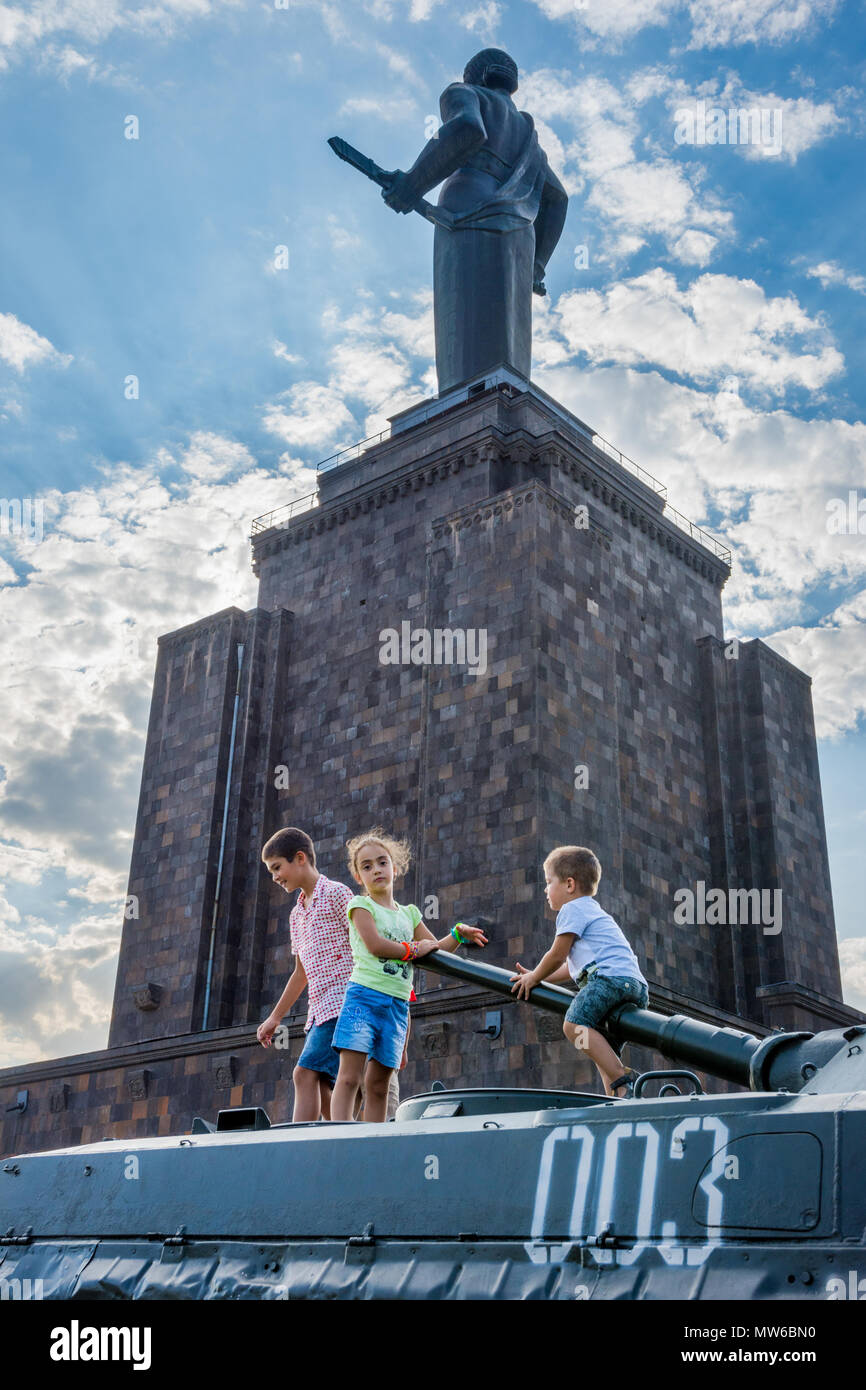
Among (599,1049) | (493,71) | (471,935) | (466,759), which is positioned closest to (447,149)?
(493,71)

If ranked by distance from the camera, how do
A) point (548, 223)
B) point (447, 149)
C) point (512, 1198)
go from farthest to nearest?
point (548, 223), point (447, 149), point (512, 1198)

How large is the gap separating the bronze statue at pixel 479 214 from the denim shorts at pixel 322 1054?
87.1 feet

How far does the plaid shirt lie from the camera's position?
794 cm

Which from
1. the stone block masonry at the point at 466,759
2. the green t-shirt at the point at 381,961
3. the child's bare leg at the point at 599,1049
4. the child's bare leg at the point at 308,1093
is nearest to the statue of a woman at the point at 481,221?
the stone block masonry at the point at 466,759

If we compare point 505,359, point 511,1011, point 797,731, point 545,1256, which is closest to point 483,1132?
point 545,1256

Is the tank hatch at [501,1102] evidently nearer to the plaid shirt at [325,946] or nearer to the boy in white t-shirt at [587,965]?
the boy in white t-shirt at [587,965]

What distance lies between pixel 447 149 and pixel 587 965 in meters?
30.1

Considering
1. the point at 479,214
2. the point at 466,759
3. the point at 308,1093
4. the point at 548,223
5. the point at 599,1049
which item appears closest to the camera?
the point at 599,1049

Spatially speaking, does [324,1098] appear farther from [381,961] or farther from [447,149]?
[447,149]

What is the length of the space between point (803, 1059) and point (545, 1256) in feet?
4.58

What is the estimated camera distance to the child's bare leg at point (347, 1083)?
23.6 ft

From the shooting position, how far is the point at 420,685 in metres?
27.5

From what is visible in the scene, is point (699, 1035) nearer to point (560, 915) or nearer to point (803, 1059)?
point (803, 1059)

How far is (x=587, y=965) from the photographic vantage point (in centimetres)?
717
